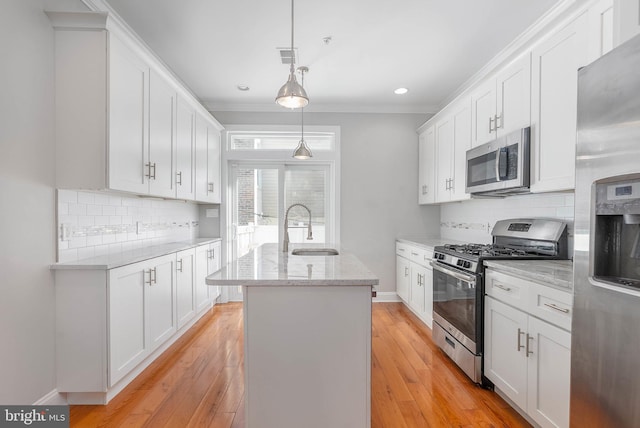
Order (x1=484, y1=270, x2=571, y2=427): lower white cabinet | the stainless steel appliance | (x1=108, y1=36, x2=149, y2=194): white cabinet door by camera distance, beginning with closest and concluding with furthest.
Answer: the stainless steel appliance → (x1=484, y1=270, x2=571, y2=427): lower white cabinet → (x1=108, y1=36, x2=149, y2=194): white cabinet door

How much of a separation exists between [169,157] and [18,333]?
A: 1683 millimetres

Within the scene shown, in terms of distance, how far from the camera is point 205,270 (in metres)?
3.74

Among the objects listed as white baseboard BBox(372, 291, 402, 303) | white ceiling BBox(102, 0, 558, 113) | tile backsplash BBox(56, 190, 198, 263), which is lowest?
white baseboard BBox(372, 291, 402, 303)

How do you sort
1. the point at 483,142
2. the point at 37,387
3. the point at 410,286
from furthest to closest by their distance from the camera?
the point at 410,286 → the point at 483,142 → the point at 37,387

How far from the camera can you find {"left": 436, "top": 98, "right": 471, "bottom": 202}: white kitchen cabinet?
10.5 feet

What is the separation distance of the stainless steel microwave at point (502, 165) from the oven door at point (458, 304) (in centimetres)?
75

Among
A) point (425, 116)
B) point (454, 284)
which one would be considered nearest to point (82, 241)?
point (454, 284)

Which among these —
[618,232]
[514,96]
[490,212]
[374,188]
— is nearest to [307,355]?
[618,232]

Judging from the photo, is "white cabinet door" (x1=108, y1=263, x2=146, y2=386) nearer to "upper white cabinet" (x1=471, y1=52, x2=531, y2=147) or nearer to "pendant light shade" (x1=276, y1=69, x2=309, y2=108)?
"pendant light shade" (x1=276, y1=69, x2=309, y2=108)

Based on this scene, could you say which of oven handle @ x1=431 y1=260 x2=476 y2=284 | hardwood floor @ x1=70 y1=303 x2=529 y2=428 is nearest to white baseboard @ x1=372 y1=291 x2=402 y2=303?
hardwood floor @ x1=70 y1=303 x2=529 y2=428

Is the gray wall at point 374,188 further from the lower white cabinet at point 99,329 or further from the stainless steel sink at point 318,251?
the lower white cabinet at point 99,329

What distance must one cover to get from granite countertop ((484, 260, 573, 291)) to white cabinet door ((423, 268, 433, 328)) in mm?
1075

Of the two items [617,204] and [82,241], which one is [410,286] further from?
[82,241]

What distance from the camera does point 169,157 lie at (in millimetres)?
2932
